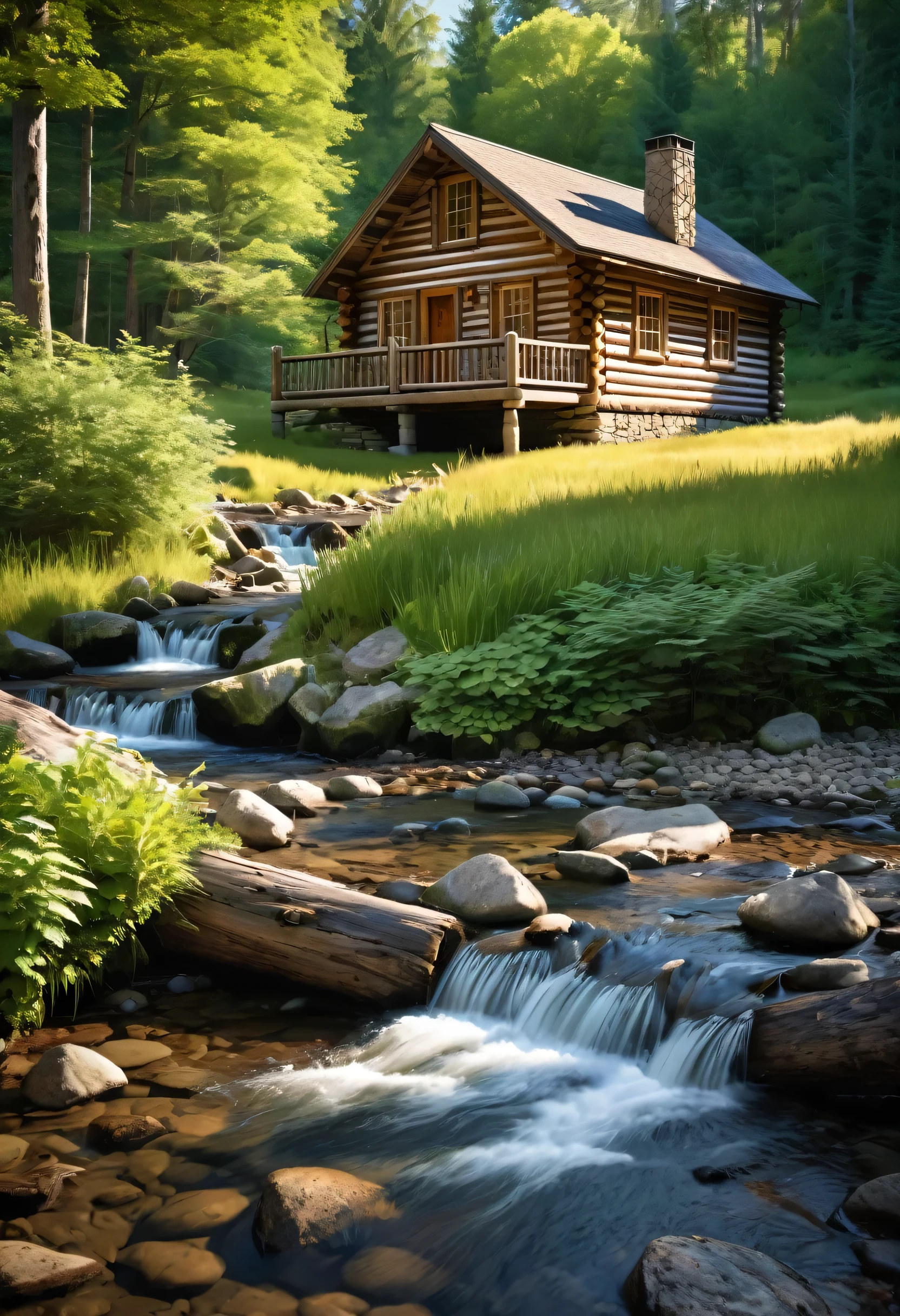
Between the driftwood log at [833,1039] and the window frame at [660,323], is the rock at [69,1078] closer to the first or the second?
the driftwood log at [833,1039]

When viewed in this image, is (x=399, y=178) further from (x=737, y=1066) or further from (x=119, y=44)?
(x=737, y=1066)

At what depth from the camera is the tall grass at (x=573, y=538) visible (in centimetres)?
880

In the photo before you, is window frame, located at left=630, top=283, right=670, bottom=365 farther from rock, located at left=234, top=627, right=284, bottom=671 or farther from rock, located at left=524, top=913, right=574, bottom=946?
rock, located at left=524, top=913, right=574, bottom=946

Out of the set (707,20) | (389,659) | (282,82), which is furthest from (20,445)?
(707,20)

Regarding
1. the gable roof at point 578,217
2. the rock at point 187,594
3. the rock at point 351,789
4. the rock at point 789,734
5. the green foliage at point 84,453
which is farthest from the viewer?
the gable roof at point 578,217

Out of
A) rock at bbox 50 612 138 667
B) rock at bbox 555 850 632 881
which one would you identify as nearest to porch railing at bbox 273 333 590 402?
rock at bbox 50 612 138 667

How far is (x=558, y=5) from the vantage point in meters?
57.9

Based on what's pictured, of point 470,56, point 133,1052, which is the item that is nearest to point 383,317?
point 133,1052

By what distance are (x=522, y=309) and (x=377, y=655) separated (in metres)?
16.0

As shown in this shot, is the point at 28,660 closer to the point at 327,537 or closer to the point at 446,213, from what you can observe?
the point at 327,537

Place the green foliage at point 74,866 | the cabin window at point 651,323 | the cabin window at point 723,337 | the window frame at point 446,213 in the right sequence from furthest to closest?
the cabin window at point 723,337 → the cabin window at point 651,323 → the window frame at point 446,213 → the green foliage at point 74,866

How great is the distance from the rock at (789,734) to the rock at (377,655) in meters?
2.87

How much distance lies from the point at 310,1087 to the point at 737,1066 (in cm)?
142

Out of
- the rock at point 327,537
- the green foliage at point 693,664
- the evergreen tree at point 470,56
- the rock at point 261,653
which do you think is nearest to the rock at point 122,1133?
the green foliage at point 693,664
